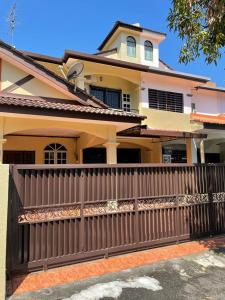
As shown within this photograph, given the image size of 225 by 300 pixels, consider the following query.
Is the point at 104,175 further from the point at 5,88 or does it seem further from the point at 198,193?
the point at 5,88

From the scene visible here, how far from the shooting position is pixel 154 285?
15.3 feet

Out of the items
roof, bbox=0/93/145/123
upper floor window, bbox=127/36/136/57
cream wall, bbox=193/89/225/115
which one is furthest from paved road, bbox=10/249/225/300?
cream wall, bbox=193/89/225/115

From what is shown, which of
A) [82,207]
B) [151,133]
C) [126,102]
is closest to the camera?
[82,207]

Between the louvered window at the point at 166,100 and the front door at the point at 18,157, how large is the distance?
23.0 feet

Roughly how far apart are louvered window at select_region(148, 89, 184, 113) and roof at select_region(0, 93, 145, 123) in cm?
606

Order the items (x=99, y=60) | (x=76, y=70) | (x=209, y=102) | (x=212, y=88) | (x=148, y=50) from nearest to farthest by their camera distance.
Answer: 1. (x=76, y=70)
2. (x=99, y=60)
3. (x=148, y=50)
4. (x=212, y=88)
5. (x=209, y=102)

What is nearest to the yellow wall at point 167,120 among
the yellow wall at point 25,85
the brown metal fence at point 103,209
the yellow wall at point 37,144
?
the yellow wall at point 37,144

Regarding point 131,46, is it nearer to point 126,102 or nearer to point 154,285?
point 126,102

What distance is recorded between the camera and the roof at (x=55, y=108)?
7950 mm

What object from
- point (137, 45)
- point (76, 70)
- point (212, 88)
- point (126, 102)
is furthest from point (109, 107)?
point (212, 88)

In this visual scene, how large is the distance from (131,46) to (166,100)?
12.9 ft

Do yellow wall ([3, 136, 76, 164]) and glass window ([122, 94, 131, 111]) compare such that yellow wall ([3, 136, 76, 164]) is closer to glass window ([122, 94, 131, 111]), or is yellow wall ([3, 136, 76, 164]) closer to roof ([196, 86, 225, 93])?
glass window ([122, 94, 131, 111])

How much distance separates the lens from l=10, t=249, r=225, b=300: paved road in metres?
4.29

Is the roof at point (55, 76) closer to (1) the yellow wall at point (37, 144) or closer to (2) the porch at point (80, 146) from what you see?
(2) the porch at point (80, 146)
